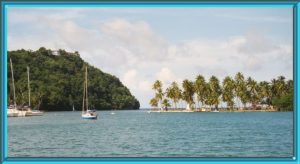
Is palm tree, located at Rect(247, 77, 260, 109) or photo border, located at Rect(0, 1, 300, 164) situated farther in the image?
palm tree, located at Rect(247, 77, 260, 109)

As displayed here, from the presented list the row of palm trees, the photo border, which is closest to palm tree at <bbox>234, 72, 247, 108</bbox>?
the row of palm trees

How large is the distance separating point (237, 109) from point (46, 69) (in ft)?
147

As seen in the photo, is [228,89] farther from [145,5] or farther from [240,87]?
[145,5]

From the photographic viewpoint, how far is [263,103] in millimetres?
105375

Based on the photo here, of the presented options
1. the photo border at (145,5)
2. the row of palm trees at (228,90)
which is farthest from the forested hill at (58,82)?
the photo border at (145,5)

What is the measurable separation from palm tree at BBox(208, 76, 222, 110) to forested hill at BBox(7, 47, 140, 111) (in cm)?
2710

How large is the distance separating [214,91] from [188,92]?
5835mm

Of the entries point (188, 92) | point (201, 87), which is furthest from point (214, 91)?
point (188, 92)

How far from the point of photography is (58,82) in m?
100

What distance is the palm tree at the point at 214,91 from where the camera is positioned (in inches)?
3917

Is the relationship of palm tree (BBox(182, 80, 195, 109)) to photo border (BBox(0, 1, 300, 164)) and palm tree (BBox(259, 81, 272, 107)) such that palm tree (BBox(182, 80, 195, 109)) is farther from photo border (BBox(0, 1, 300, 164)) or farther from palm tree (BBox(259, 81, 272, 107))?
photo border (BBox(0, 1, 300, 164))

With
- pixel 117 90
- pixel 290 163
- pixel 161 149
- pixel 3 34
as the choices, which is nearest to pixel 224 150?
pixel 161 149

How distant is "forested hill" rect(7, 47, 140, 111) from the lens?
84.5 metres

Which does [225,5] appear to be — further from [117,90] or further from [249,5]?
[117,90]
